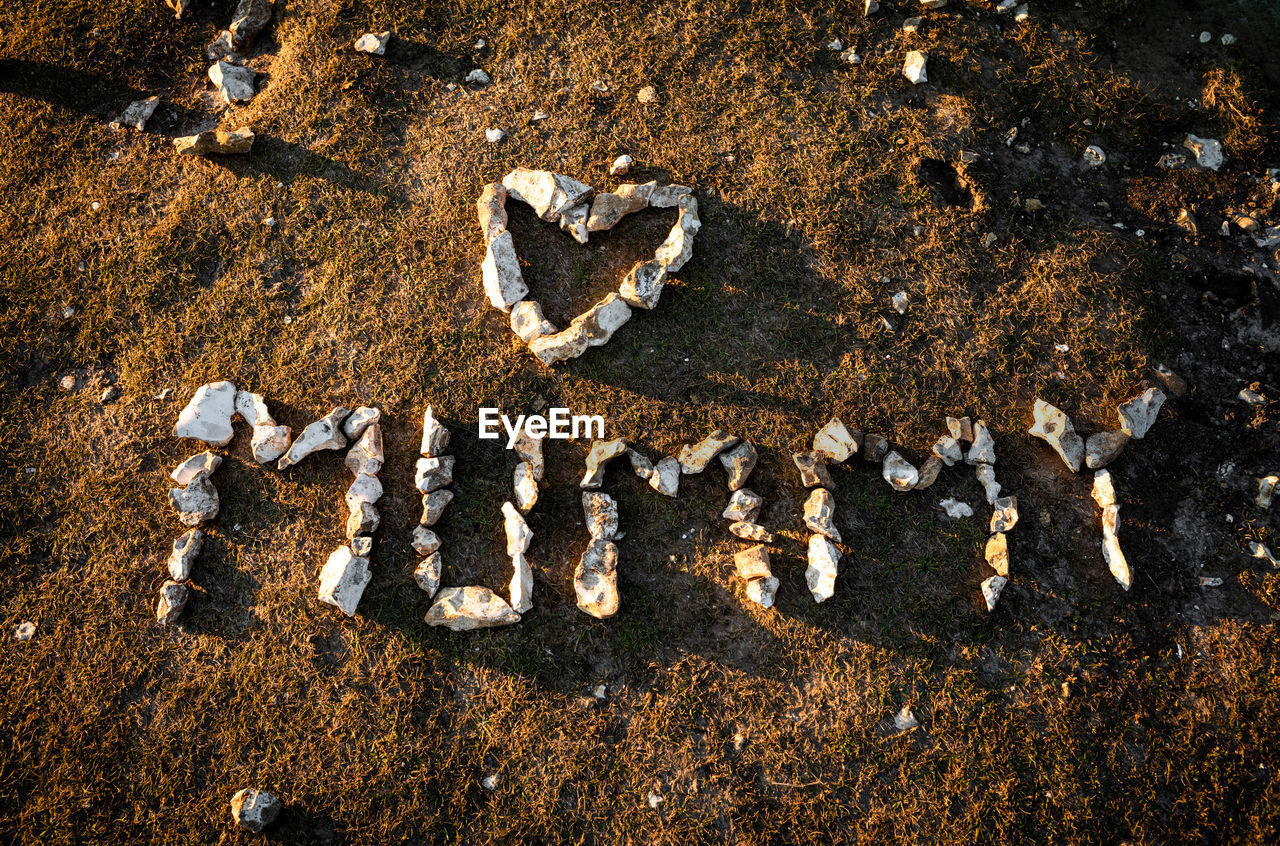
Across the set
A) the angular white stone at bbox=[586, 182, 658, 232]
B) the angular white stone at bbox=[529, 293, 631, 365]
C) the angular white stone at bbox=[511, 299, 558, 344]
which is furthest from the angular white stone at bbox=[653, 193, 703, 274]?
the angular white stone at bbox=[511, 299, 558, 344]

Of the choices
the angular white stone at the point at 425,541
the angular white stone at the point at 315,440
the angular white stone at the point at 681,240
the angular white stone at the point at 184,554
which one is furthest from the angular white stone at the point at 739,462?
the angular white stone at the point at 184,554

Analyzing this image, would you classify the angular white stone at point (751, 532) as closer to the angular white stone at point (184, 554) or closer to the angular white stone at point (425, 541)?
the angular white stone at point (425, 541)

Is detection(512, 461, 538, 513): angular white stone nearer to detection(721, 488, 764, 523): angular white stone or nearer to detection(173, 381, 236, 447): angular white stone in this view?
detection(721, 488, 764, 523): angular white stone

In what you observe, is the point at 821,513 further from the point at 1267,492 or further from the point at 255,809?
the point at 255,809

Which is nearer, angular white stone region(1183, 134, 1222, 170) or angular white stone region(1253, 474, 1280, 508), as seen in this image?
angular white stone region(1253, 474, 1280, 508)

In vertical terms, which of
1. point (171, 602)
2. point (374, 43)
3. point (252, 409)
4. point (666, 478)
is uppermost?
point (374, 43)

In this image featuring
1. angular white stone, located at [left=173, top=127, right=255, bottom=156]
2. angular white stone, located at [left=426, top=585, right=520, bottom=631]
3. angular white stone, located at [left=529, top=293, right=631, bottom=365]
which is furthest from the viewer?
angular white stone, located at [left=173, top=127, right=255, bottom=156]

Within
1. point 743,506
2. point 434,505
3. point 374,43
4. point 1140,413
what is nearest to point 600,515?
point 743,506
